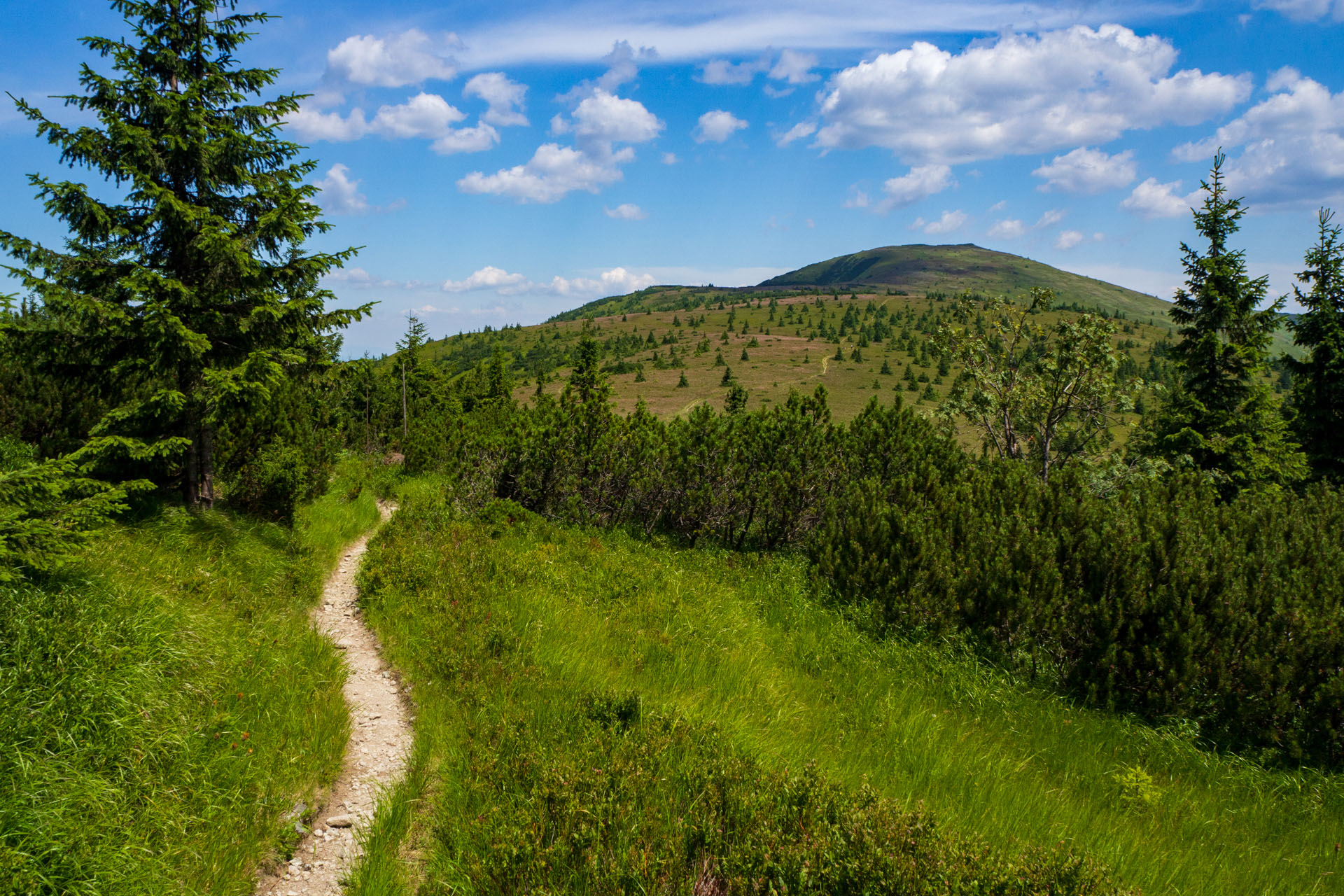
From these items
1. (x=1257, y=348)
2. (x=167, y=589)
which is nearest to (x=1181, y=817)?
(x=167, y=589)

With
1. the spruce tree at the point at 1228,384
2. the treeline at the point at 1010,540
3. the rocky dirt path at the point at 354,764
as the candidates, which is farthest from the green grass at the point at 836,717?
the spruce tree at the point at 1228,384

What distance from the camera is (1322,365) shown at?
17.7 meters

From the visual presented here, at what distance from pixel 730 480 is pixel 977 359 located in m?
7.86

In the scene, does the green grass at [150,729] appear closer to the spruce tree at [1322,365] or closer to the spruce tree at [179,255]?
the spruce tree at [179,255]

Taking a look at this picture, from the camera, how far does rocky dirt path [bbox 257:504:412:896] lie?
3.64 m

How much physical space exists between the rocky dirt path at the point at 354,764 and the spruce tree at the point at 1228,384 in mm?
19748

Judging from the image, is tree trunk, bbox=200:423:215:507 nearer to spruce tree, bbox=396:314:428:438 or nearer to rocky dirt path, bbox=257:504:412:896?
rocky dirt path, bbox=257:504:412:896

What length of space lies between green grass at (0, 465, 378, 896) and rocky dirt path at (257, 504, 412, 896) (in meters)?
0.15

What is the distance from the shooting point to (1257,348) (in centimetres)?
1709

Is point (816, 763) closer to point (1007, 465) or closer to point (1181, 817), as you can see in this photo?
point (1181, 817)

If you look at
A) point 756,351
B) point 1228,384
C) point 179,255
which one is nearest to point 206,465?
point 179,255

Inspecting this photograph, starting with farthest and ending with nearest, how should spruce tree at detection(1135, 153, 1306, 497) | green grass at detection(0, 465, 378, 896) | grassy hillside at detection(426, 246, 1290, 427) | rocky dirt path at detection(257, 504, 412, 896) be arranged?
A: grassy hillside at detection(426, 246, 1290, 427), spruce tree at detection(1135, 153, 1306, 497), rocky dirt path at detection(257, 504, 412, 896), green grass at detection(0, 465, 378, 896)

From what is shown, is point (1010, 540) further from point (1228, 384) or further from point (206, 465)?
point (1228, 384)

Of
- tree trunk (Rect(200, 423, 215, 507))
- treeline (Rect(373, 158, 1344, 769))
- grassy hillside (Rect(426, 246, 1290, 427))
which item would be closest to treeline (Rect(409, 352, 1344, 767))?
treeline (Rect(373, 158, 1344, 769))
